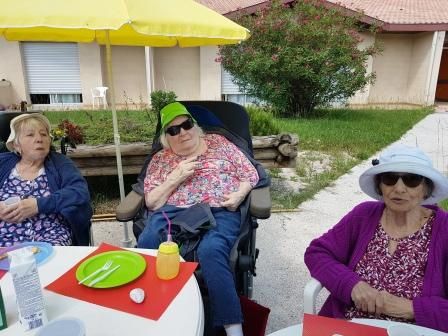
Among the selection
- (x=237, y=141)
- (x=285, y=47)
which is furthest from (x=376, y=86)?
(x=237, y=141)

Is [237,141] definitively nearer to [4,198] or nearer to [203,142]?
[203,142]

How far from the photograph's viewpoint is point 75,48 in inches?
458

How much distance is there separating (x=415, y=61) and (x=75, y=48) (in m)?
11.7

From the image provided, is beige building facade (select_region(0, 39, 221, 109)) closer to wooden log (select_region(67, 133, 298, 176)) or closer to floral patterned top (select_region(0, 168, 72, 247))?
wooden log (select_region(67, 133, 298, 176))

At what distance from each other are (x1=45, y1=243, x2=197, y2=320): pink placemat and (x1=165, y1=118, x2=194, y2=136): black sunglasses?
120cm

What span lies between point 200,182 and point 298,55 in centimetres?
691

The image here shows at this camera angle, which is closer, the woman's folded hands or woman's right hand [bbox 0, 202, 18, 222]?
the woman's folded hands

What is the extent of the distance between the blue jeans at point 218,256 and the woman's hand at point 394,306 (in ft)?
2.27

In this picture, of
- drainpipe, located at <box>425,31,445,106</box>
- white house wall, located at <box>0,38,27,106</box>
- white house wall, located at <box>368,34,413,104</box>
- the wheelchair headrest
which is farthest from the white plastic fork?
drainpipe, located at <box>425,31,445,106</box>

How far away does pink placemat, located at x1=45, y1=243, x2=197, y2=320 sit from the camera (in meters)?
1.16

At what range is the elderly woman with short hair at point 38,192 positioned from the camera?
78.5 inches

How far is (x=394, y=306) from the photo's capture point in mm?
1322

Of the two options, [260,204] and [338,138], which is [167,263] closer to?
[260,204]

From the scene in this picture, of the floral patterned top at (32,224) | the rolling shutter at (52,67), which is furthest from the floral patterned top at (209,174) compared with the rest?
the rolling shutter at (52,67)
